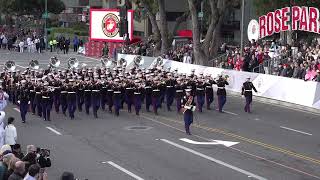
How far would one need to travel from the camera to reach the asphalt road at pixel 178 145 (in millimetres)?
16031

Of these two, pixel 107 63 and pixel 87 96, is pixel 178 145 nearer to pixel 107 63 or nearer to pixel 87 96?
pixel 87 96

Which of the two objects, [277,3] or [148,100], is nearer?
[148,100]

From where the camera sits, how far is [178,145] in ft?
63.1

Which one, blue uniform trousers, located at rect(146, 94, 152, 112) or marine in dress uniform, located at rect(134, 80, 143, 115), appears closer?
marine in dress uniform, located at rect(134, 80, 143, 115)

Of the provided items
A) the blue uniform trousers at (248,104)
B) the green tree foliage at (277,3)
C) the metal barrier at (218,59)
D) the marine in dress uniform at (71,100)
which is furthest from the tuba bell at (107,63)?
the blue uniform trousers at (248,104)

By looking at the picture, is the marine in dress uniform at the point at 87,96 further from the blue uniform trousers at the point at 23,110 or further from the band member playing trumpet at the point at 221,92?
the band member playing trumpet at the point at 221,92

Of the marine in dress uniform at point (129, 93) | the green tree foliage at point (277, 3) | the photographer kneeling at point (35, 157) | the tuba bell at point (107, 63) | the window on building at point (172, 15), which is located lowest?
the photographer kneeling at point (35, 157)

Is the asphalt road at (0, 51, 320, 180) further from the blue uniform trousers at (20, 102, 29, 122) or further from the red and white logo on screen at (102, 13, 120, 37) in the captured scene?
the red and white logo on screen at (102, 13, 120, 37)

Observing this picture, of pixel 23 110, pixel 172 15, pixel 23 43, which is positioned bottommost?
pixel 23 110

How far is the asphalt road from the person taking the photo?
16031mm

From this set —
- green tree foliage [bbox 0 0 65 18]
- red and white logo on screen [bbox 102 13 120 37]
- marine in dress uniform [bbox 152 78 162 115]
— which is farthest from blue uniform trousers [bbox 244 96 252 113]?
green tree foliage [bbox 0 0 65 18]

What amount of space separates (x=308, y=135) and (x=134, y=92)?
7.06 m

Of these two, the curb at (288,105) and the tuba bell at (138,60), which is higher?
the tuba bell at (138,60)

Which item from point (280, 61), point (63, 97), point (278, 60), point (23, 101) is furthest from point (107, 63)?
point (23, 101)
